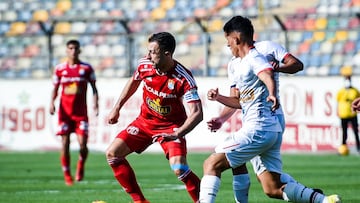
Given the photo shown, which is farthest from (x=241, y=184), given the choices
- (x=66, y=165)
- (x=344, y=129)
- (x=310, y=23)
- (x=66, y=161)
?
(x=310, y=23)

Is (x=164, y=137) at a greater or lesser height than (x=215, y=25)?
lesser

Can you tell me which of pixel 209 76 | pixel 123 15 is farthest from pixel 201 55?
pixel 123 15

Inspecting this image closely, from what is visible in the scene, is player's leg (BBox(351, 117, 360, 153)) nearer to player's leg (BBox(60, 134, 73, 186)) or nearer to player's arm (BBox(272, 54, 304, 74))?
player's leg (BBox(60, 134, 73, 186))

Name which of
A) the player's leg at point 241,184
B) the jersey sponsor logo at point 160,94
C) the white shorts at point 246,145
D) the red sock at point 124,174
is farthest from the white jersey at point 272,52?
the red sock at point 124,174

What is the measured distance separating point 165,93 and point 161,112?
30 centimetres

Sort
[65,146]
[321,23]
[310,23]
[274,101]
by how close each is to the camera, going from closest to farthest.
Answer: [274,101] < [65,146] < [321,23] < [310,23]

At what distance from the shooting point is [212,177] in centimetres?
962

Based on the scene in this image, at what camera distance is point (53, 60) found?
31.5m

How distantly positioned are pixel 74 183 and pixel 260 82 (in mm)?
7727

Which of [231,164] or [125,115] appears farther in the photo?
[125,115]

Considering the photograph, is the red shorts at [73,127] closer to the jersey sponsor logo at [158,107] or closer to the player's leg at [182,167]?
the jersey sponsor logo at [158,107]

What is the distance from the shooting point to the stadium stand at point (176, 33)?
2828 cm

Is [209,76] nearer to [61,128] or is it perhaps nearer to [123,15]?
[123,15]

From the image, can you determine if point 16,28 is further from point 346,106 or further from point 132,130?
point 132,130
